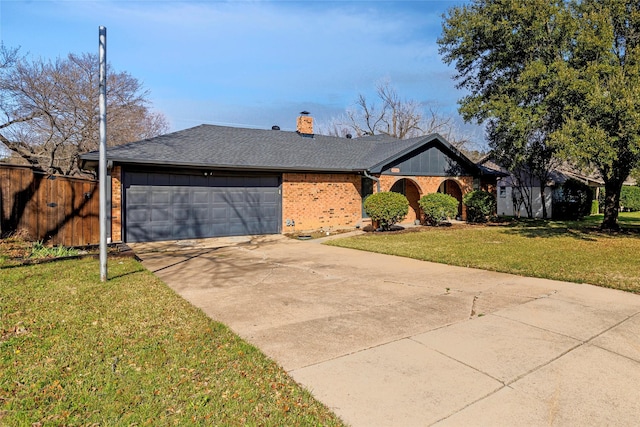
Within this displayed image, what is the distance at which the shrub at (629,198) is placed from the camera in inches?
1031

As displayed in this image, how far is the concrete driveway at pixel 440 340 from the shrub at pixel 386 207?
6.44 m

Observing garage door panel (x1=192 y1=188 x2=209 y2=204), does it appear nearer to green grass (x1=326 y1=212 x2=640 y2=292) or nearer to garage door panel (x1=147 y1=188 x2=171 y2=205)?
garage door panel (x1=147 y1=188 x2=171 y2=205)

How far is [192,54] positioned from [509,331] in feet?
48.7

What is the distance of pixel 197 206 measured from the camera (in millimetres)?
12672

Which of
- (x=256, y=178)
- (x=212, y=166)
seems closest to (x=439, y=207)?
(x=256, y=178)

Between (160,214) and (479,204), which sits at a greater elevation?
(479,204)

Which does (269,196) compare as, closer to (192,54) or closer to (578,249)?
(192,54)

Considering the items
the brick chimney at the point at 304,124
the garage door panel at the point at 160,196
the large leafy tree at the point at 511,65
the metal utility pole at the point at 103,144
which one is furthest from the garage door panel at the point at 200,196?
the large leafy tree at the point at 511,65

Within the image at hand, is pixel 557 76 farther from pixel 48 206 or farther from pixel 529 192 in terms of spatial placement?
pixel 48 206

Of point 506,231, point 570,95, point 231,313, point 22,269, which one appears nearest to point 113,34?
point 22,269

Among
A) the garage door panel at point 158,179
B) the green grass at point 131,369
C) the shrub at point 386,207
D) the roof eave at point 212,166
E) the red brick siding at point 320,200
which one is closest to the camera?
the green grass at point 131,369

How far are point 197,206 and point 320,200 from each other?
5062mm

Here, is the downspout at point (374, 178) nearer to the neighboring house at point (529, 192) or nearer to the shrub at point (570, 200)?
the neighboring house at point (529, 192)

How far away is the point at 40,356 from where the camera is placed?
10.7 ft
